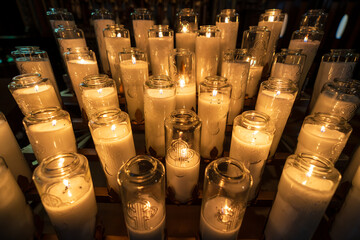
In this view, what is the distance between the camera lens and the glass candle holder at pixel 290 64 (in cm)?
87

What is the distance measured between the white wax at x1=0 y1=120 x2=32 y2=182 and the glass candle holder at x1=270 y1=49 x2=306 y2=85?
107 cm

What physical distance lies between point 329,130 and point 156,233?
2.04ft

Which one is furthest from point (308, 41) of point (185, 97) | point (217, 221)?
point (217, 221)

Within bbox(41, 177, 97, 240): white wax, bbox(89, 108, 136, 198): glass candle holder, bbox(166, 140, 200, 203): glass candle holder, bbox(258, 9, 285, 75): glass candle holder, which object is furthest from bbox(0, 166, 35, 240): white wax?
bbox(258, 9, 285, 75): glass candle holder

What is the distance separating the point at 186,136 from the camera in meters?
0.64

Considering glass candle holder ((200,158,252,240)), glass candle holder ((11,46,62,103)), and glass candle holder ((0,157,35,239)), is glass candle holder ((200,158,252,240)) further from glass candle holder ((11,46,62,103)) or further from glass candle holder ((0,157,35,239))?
glass candle holder ((11,46,62,103))

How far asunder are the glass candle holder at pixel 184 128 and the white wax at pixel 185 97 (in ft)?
0.63

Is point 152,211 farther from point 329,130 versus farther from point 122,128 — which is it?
point 329,130

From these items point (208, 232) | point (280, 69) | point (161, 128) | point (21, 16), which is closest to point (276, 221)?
point (208, 232)

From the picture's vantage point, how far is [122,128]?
671 millimetres

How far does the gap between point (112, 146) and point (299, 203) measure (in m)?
0.55

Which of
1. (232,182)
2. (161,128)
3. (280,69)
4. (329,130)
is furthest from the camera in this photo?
(280,69)

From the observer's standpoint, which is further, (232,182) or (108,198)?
(108,198)

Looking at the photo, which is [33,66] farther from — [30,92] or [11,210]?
[11,210]
